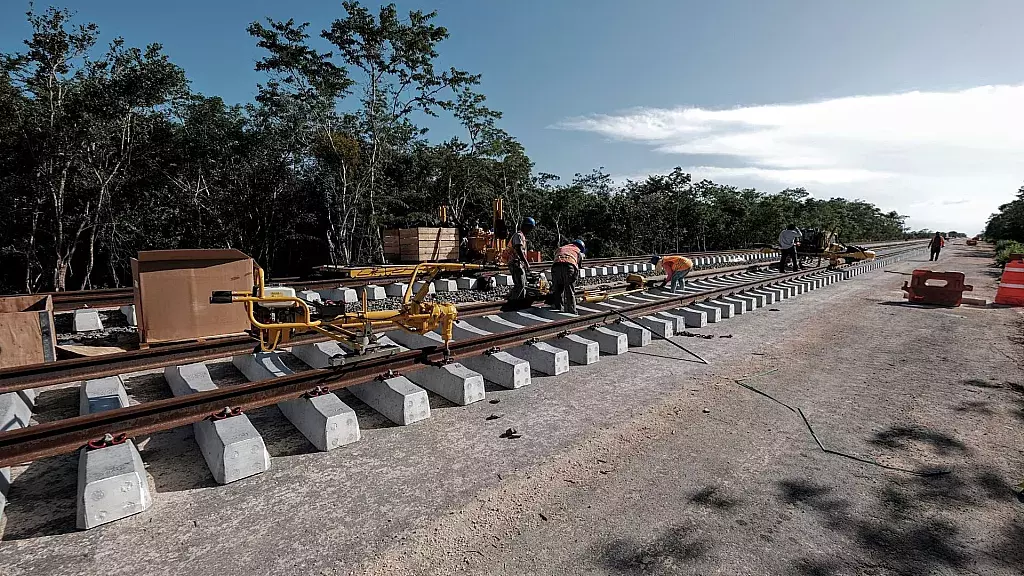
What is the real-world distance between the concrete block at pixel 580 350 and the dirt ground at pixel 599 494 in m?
0.70

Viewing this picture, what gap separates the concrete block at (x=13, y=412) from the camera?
11.3 feet

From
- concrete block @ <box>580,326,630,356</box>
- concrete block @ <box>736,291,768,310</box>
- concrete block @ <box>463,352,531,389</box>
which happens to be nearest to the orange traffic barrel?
concrete block @ <box>736,291,768,310</box>

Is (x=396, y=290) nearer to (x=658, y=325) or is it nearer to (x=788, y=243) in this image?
(x=658, y=325)

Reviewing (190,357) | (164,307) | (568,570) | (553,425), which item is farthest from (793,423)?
(164,307)

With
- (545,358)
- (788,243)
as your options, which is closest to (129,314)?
(545,358)

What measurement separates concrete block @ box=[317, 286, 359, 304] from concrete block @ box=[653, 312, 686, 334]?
5981 millimetres

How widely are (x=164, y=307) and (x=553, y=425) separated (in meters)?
5.25

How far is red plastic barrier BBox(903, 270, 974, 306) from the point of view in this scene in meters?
11.0

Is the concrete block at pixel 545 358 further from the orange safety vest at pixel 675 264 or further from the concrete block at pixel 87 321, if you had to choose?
the concrete block at pixel 87 321

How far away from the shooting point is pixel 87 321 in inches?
269

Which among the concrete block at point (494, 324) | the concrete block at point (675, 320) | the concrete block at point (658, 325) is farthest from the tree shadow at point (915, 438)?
the concrete block at point (494, 324)

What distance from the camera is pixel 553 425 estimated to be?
151 inches

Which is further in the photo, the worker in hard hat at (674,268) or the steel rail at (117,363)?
the worker in hard hat at (674,268)

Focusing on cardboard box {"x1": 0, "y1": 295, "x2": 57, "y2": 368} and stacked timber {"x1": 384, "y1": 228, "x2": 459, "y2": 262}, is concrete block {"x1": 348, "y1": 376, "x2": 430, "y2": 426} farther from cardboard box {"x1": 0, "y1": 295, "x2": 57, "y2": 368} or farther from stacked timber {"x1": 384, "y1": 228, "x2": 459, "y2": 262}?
stacked timber {"x1": 384, "y1": 228, "x2": 459, "y2": 262}
